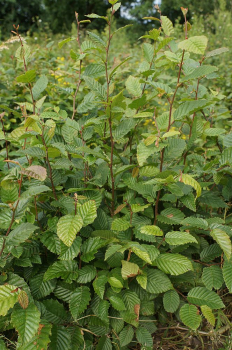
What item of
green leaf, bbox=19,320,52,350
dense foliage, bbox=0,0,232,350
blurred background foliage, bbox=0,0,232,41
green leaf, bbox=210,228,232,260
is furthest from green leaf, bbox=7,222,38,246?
blurred background foliage, bbox=0,0,232,41

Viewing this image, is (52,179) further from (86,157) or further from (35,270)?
(35,270)

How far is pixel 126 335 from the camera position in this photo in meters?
1.11

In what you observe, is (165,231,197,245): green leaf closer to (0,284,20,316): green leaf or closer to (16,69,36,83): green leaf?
(0,284,20,316): green leaf

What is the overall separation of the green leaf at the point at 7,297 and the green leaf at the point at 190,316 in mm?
587

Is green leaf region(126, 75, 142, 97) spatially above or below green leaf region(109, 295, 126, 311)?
above

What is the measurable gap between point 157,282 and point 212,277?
0.21m

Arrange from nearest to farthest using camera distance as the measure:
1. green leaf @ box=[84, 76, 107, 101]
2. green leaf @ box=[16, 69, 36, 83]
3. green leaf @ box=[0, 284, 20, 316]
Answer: green leaf @ box=[0, 284, 20, 316] → green leaf @ box=[16, 69, 36, 83] → green leaf @ box=[84, 76, 107, 101]

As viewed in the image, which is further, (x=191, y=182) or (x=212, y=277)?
(x=212, y=277)

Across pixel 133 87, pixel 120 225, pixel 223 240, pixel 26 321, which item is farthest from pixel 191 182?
pixel 26 321

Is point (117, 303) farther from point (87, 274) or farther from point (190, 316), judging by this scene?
point (190, 316)

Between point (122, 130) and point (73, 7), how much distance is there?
23652mm

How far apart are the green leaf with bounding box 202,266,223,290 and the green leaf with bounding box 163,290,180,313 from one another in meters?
0.12

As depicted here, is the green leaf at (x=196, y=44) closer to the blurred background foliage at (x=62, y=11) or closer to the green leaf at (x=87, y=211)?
the green leaf at (x=87, y=211)

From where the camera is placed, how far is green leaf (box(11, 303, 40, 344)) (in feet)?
2.89
